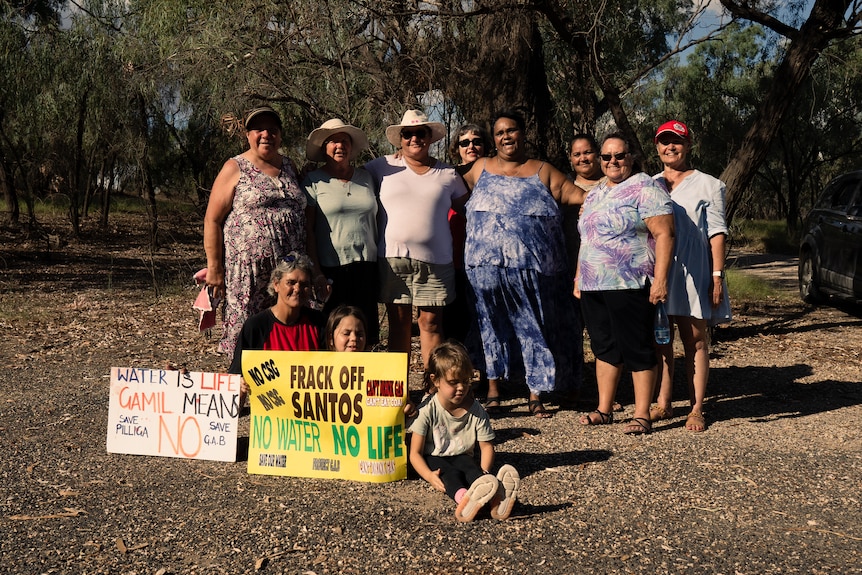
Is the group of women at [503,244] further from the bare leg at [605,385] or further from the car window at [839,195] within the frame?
the car window at [839,195]

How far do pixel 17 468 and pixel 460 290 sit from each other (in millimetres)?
2938

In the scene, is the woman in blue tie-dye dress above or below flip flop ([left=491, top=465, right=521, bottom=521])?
above

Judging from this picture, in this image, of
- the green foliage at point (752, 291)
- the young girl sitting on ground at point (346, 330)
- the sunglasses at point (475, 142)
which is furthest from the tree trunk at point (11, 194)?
the young girl sitting on ground at point (346, 330)

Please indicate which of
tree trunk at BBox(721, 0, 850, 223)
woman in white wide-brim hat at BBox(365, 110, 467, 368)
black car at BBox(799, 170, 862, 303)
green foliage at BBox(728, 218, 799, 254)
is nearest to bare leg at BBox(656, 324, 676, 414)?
woman in white wide-brim hat at BBox(365, 110, 467, 368)

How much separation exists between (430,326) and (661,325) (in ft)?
4.75

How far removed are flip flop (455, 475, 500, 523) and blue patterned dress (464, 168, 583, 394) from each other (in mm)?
1981

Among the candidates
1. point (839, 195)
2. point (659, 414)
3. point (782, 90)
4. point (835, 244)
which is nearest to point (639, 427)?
point (659, 414)

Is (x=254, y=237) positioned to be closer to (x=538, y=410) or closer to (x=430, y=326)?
(x=430, y=326)

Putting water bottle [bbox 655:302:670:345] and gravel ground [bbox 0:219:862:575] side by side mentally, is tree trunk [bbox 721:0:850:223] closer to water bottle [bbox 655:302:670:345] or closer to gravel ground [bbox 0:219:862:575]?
gravel ground [bbox 0:219:862:575]

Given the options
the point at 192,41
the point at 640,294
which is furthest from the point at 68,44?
the point at 640,294

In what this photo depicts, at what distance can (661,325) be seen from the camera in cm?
576

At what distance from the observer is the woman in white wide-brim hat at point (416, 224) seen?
592 cm

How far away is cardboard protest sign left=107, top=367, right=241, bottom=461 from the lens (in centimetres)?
514

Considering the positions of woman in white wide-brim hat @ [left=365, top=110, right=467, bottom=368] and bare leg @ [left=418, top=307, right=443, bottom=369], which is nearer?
woman in white wide-brim hat @ [left=365, top=110, right=467, bottom=368]
